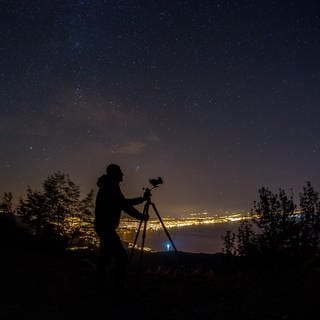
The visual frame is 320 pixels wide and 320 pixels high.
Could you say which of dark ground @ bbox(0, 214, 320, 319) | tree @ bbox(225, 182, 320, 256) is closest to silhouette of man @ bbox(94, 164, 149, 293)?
dark ground @ bbox(0, 214, 320, 319)

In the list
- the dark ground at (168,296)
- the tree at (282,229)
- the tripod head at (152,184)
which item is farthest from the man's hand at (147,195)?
the tree at (282,229)

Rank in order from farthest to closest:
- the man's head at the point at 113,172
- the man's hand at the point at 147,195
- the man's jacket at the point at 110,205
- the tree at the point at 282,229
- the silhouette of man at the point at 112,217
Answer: the tree at the point at 282,229, the man's hand at the point at 147,195, the man's head at the point at 113,172, the man's jacket at the point at 110,205, the silhouette of man at the point at 112,217

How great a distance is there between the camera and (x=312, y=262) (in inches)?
282

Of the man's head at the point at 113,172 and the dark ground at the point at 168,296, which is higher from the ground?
the man's head at the point at 113,172

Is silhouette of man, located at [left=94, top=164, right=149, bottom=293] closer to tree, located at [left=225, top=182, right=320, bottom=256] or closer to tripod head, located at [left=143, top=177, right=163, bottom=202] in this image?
tripod head, located at [left=143, top=177, right=163, bottom=202]

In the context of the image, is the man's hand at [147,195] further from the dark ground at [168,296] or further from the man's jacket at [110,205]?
the dark ground at [168,296]

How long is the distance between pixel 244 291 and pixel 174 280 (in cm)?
214

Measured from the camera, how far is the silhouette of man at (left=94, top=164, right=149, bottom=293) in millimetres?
6051

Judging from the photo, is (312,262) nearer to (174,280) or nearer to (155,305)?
(174,280)

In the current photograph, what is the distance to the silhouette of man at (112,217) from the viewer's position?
605 centimetres

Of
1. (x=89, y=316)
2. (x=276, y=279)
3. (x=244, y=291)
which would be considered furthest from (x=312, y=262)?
(x=89, y=316)

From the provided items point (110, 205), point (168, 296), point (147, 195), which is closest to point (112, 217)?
point (110, 205)

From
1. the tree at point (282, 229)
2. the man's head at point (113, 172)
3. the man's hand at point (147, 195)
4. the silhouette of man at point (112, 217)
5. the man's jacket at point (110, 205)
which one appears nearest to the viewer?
the silhouette of man at point (112, 217)

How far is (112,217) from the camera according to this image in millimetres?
6195
